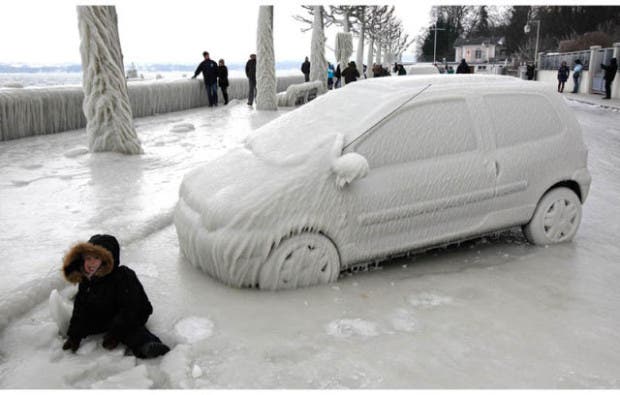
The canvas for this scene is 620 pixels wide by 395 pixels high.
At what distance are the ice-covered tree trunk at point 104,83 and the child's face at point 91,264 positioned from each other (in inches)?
262

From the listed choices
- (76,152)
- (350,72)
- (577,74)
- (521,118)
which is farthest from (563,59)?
(521,118)

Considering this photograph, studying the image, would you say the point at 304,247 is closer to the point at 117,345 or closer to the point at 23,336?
the point at 117,345

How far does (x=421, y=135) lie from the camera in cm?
412

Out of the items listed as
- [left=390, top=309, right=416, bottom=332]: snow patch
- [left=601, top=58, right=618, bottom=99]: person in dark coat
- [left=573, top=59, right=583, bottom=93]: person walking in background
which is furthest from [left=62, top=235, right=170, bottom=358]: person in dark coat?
[left=573, top=59, right=583, bottom=93]: person walking in background

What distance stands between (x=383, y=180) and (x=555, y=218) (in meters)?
1.85

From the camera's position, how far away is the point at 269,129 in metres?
4.71

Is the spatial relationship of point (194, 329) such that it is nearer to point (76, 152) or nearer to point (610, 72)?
point (76, 152)

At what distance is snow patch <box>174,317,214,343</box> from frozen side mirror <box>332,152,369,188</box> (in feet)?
4.28

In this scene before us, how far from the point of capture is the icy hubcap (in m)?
4.71

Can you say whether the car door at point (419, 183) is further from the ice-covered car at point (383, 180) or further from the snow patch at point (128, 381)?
the snow patch at point (128, 381)

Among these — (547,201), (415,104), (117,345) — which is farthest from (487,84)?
(117,345)

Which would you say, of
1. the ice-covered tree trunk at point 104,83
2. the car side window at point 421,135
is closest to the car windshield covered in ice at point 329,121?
the car side window at point 421,135

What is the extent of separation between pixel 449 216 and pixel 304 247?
1240mm

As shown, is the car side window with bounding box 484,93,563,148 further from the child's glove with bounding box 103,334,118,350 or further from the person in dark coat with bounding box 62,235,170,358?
the child's glove with bounding box 103,334,118,350
